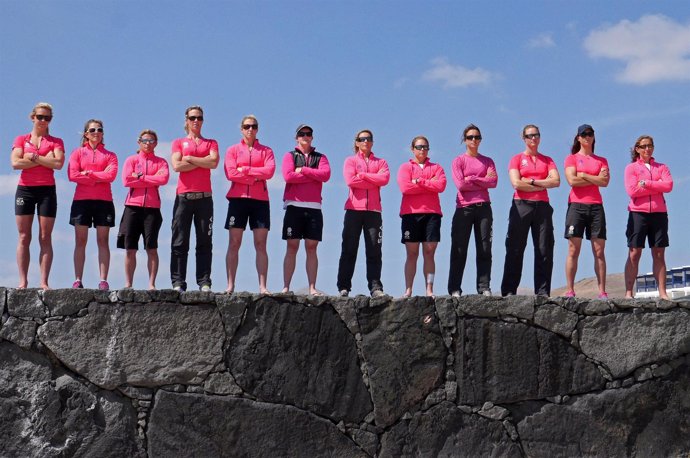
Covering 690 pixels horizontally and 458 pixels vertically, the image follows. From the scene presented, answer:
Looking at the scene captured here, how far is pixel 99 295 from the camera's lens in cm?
986

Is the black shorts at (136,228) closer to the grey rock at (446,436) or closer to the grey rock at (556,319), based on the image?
the grey rock at (446,436)

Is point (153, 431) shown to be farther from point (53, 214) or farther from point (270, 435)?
point (53, 214)

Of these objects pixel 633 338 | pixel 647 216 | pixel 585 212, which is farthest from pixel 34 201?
pixel 647 216

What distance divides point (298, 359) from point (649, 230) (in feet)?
16.4

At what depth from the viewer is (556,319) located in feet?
33.6

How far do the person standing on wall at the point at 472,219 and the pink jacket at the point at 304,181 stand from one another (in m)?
1.70

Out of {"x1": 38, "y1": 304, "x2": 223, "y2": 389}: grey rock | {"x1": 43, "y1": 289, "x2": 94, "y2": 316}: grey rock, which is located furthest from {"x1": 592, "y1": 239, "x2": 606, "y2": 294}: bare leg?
{"x1": 43, "y1": 289, "x2": 94, "y2": 316}: grey rock

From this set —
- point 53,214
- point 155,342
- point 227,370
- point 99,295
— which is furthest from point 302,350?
point 53,214

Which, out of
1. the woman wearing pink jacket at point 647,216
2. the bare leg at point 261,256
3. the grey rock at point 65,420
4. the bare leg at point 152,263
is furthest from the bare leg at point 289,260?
the woman wearing pink jacket at point 647,216

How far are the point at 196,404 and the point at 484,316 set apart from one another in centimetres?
349

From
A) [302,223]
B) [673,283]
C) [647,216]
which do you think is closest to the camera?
[302,223]

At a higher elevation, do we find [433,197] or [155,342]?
[433,197]

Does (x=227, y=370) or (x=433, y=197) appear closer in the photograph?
(x=227, y=370)

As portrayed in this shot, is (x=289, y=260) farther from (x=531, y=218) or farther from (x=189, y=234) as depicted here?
(x=531, y=218)
